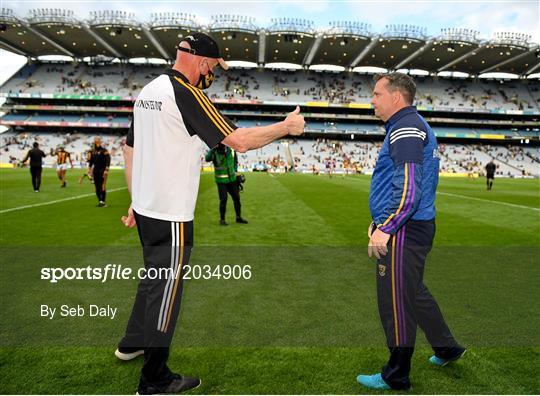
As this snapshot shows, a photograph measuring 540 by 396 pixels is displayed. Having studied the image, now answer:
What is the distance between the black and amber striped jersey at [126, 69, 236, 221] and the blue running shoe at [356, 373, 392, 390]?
5.52 feet

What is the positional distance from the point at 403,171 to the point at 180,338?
7.91 feet

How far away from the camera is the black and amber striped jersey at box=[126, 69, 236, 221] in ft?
8.41

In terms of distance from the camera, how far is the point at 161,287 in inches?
108

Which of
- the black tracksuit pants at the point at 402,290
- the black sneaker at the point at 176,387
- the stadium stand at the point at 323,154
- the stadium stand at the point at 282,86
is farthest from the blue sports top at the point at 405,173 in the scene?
the stadium stand at the point at 282,86

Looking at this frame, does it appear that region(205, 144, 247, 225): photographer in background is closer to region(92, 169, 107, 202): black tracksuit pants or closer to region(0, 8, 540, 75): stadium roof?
region(92, 169, 107, 202): black tracksuit pants

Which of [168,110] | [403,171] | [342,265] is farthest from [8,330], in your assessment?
[342,265]

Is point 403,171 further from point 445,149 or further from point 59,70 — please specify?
point 59,70

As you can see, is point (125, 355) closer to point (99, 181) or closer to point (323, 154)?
point (99, 181)

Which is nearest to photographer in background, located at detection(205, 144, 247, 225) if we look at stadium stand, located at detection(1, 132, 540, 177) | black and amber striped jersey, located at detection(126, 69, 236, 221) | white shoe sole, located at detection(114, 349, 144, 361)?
white shoe sole, located at detection(114, 349, 144, 361)

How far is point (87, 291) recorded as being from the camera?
16.1 ft

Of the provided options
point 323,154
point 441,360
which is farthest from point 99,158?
point 323,154

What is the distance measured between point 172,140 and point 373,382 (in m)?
2.16

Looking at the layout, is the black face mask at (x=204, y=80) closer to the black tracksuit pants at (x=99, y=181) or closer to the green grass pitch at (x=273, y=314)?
the green grass pitch at (x=273, y=314)

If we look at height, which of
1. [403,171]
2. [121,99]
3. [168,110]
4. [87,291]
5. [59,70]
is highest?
[59,70]
